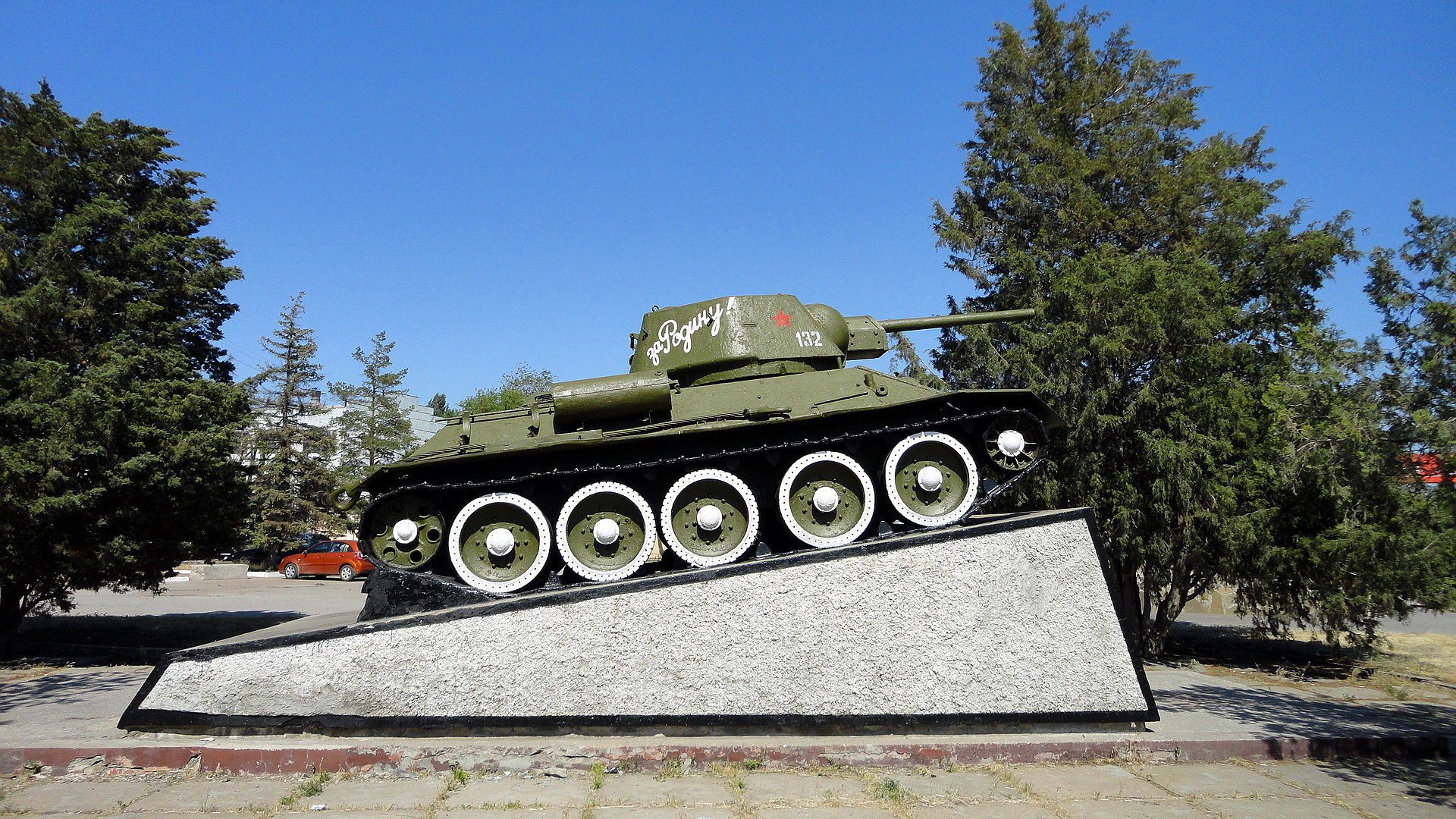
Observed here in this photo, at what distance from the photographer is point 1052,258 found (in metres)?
15.7

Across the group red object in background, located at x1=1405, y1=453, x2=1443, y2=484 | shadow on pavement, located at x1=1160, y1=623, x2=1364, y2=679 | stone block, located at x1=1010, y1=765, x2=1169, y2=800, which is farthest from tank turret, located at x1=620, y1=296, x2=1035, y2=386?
shadow on pavement, located at x1=1160, y1=623, x2=1364, y2=679

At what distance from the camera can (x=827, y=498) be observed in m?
9.21

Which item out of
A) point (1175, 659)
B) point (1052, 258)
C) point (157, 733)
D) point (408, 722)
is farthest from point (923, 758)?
point (1052, 258)

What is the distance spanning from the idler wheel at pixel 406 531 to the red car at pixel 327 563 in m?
25.5

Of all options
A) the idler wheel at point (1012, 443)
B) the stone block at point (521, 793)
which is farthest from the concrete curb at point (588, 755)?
the idler wheel at point (1012, 443)

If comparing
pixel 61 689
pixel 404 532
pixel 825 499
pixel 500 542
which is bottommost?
pixel 61 689

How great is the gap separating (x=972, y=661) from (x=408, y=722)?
4.89 metres

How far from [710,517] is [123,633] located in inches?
532

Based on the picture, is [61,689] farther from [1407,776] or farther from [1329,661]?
[1329,661]

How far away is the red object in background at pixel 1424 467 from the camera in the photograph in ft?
29.9

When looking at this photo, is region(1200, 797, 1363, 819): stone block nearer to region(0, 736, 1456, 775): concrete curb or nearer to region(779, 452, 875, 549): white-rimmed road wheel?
region(0, 736, 1456, 775): concrete curb

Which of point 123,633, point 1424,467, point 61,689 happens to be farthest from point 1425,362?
point 123,633

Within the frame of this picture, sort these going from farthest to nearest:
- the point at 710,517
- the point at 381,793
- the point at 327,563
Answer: the point at 327,563 → the point at 710,517 → the point at 381,793

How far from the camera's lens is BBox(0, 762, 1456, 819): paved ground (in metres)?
6.05
